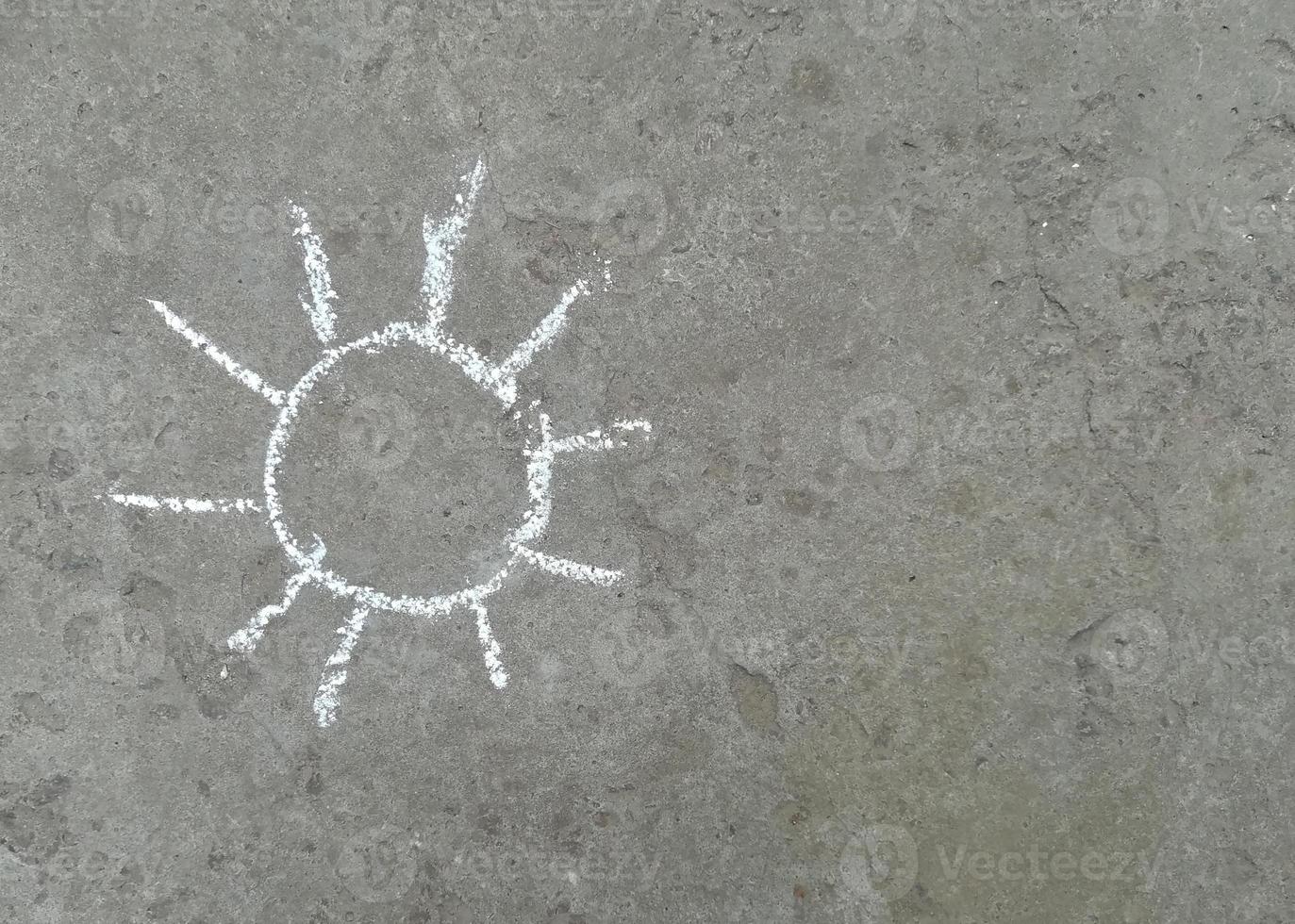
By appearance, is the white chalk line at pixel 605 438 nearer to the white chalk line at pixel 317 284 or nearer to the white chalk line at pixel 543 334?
the white chalk line at pixel 543 334

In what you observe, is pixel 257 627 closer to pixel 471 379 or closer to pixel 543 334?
pixel 471 379

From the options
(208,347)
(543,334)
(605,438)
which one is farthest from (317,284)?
(605,438)

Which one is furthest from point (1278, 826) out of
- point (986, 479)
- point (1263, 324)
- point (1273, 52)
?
point (1273, 52)

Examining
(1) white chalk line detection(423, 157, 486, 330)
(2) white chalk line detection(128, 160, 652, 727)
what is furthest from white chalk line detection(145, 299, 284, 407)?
(1) white chalk line detection(423, 157, 486, 330)

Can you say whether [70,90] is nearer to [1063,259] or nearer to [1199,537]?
[1063,259]

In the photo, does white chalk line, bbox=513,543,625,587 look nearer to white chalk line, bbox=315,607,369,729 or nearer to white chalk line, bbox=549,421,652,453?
white chalk line, bbox=549,421,652,453
